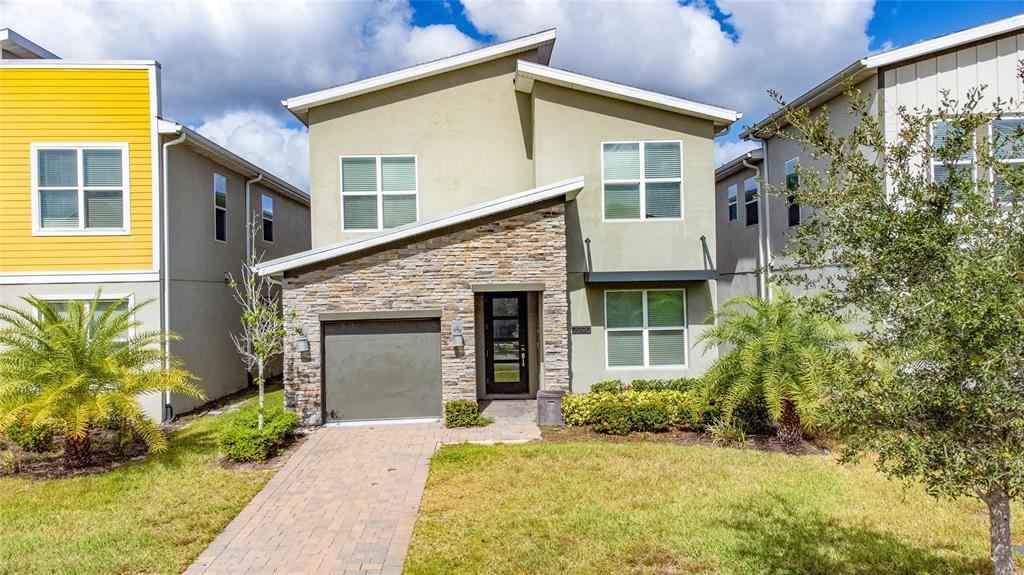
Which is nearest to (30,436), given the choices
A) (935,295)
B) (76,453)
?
(76,453)

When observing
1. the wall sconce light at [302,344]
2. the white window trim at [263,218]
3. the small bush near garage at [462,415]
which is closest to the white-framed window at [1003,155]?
the small bush near garage at [462,415]

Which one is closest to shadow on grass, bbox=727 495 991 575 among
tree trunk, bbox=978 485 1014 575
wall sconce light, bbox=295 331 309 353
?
Result: tree trunk, bbox=978 485 1014 575

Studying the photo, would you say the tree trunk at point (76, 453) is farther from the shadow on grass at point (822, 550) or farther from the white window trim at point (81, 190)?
the shadow on grass at point (822, 550)

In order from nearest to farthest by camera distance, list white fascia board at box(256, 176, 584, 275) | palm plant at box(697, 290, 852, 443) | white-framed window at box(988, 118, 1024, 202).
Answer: white-framed window at box(988, 118, 1024, 202)
palm plant at box(697, 290, 852, 443)
white fascia board at box(256, 176, 584, 275)

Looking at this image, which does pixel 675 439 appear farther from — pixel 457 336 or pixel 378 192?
pixel 378 192

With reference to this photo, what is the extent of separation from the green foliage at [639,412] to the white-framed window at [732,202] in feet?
31.7

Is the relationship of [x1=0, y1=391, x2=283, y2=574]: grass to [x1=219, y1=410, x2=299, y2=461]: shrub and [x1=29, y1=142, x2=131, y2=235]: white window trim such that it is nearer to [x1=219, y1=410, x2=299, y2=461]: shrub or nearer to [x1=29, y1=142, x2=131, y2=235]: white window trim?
[x1=219, y1=410, x2=299, y2=461]: shrub

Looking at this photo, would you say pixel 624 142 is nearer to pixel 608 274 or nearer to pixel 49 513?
pixel 608 274

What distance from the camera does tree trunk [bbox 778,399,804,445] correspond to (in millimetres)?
10117

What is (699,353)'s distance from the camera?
13.3m

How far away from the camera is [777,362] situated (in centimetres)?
995

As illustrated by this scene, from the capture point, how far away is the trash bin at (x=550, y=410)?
11664mm

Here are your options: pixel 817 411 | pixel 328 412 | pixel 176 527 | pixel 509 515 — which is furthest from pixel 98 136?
pixel 817 411

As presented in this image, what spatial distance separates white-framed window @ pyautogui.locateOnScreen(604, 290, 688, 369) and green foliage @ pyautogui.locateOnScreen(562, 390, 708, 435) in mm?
1824
